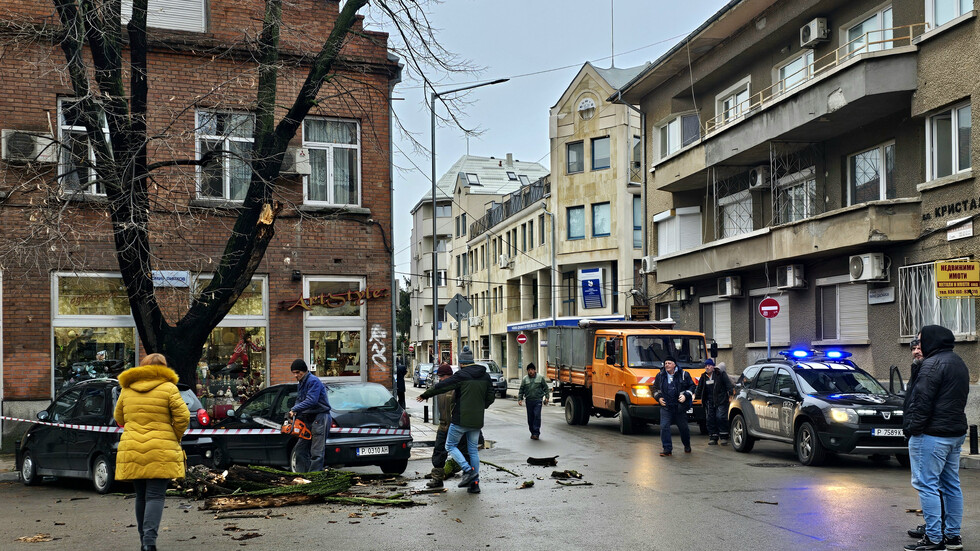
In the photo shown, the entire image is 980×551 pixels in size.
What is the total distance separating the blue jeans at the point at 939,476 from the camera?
7.89m

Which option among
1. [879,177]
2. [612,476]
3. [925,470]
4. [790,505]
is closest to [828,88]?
[879,177]

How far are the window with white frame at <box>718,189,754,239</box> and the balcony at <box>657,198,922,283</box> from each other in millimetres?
1311

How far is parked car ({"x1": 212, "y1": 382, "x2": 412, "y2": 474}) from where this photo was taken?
13227mm

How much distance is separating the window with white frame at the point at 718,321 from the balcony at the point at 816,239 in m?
1.13

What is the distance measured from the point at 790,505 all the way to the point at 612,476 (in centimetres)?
334

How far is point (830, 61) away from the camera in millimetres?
22969

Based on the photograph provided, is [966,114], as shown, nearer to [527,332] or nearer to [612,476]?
[612,476]

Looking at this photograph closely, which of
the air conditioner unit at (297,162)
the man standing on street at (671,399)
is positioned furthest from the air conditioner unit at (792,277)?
the air conditioner unit at (297,162)

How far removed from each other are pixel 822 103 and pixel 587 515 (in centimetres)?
1415

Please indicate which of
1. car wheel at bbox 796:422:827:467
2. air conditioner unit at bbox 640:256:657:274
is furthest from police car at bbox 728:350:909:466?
air conditioner unit at bbox 640:256:657:274

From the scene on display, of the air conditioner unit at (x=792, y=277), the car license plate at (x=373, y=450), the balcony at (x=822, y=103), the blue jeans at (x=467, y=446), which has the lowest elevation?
the car license plate at (x=373, y=450)

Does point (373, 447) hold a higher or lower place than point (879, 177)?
lower

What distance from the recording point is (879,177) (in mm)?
21672

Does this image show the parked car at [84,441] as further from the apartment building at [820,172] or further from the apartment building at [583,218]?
the apartment building at [583,218]
